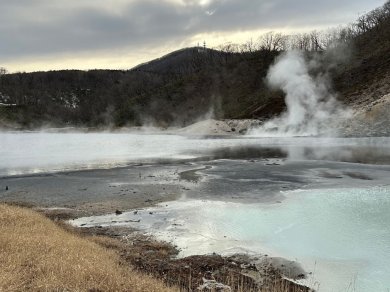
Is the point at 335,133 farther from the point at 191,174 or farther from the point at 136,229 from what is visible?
the point at 136,229

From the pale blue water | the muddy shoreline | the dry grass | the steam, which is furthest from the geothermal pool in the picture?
the steam

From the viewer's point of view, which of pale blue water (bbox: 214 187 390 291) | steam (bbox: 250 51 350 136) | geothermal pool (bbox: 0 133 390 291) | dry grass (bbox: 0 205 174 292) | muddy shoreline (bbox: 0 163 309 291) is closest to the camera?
dry grass (bbox: 0 205 174 292)

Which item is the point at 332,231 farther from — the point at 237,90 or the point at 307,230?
the point at 237,90

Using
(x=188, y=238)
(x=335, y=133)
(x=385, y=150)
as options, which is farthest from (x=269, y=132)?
(x=188, y=238)

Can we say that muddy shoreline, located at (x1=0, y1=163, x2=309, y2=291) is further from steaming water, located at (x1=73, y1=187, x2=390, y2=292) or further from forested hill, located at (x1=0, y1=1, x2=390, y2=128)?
forested hill, located at (x1=0, y1=1, x2=390, y2=128)

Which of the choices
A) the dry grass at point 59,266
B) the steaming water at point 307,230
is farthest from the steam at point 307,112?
the dry grass at point 59,266

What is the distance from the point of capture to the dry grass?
7.60 m

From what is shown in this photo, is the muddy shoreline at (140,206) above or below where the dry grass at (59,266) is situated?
below

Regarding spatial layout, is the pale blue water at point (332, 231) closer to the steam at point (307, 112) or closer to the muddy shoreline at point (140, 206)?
the muddy shoreline at point (140, 206)

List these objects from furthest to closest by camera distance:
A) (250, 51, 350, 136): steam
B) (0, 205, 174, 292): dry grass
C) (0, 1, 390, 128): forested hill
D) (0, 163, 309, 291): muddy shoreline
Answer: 1. (0, 1, 390, 128): forested hill
2. (250, 51, 350, 136): steam
3. (0, 163, 309, 291): muddy shoreline
4. (0, 205, 174, 292): dry grass

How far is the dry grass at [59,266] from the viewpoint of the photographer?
24.9ft

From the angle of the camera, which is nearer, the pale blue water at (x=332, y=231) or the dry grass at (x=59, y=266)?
the dry grass at (x=59, y=266)

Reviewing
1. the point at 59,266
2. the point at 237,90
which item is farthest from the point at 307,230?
the point at 237,90

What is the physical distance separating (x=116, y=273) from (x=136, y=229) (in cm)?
638
